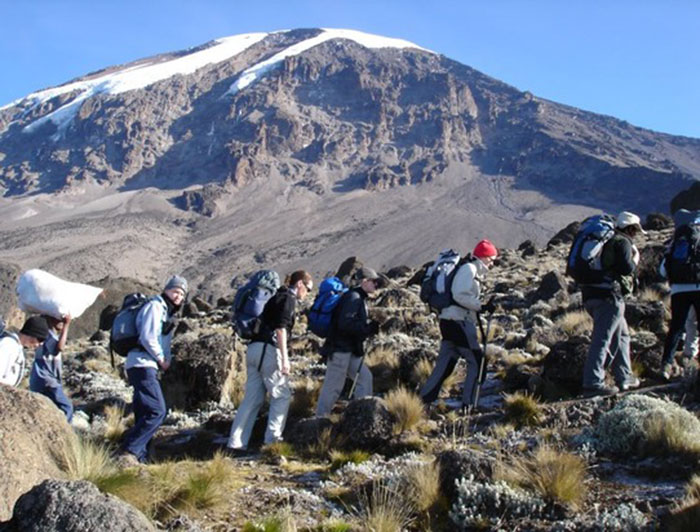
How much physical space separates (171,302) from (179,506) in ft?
7.36

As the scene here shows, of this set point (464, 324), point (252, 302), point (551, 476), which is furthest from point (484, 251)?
point (551, 476)

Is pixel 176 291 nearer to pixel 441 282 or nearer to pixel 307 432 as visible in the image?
pixel 307 432

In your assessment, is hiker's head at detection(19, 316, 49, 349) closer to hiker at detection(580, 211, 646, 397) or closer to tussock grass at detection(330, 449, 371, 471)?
tussock grass at detection(330, 449, 371, 471)

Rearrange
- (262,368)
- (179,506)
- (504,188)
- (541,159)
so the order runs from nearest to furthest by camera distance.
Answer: (179,506), (262,368), (504,188), (541,159)

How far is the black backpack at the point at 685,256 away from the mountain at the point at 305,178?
9313cm

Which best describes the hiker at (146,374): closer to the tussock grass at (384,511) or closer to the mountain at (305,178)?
the tussock grass at (384,511)

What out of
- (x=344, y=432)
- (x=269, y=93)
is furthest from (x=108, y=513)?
(x=269, y=93)

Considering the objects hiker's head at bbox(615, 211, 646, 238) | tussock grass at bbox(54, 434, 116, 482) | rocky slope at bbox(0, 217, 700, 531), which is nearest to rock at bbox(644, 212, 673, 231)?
rocky slope at bbox(0, 217, 700, 531)

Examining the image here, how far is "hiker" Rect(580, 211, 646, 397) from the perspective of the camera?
20.0 ft

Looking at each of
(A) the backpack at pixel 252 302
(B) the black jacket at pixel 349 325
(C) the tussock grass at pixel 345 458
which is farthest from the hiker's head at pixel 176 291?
(C) the tussock grass at pixel 345 458

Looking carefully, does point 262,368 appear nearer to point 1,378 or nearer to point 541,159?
point 1,378

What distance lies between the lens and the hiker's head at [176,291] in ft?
19.6

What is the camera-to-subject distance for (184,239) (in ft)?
428

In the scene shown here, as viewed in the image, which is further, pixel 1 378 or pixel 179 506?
pixel 1 378
